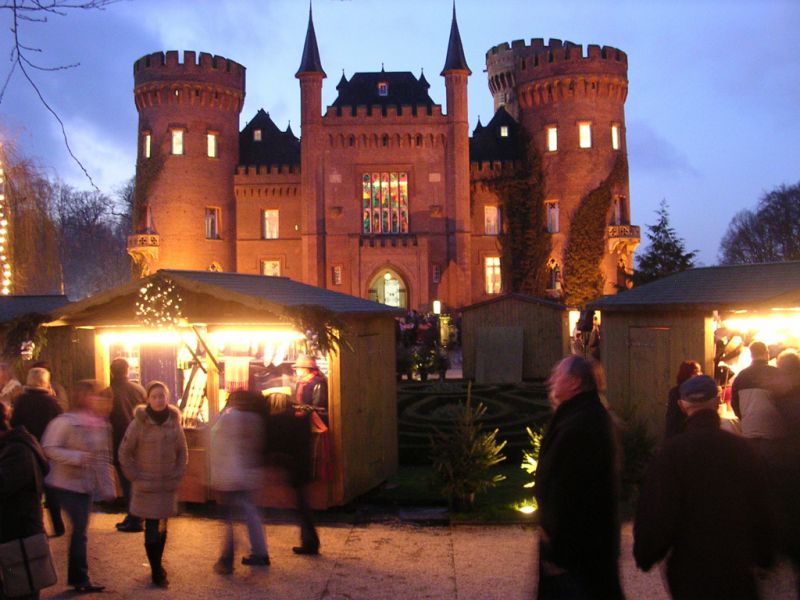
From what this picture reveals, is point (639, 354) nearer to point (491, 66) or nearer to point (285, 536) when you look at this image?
point (285, 536)

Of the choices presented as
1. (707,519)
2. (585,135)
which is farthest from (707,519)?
(585,135)

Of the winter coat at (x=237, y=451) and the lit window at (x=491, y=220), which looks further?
the lit window at (x=491, y=220)

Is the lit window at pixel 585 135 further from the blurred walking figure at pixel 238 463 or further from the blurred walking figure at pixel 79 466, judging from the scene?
the blurred walking figure at pixel 79 466

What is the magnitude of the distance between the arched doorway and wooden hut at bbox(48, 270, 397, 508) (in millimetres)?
28265

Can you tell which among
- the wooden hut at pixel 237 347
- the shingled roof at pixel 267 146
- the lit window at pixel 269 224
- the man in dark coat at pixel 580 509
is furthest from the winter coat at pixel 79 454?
the shingled roof at pixel 267 146

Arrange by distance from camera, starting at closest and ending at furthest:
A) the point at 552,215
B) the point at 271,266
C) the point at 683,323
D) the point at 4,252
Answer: the point at 683,323 → the point at 4,252 → the point at 552,215 → the point at 271,266

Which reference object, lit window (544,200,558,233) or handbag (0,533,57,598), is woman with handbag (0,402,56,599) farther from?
lit window (544,200,558,233)

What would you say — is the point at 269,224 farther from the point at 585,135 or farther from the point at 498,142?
the point at 585,135

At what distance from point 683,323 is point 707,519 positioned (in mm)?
8721

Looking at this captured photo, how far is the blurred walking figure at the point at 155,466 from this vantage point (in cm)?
673

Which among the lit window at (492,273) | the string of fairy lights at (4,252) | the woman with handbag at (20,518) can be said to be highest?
the lit window at (492,273)

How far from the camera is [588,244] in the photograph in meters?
39.1

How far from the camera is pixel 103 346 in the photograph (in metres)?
10.9

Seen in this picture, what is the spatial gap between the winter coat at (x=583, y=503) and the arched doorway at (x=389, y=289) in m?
35.2
